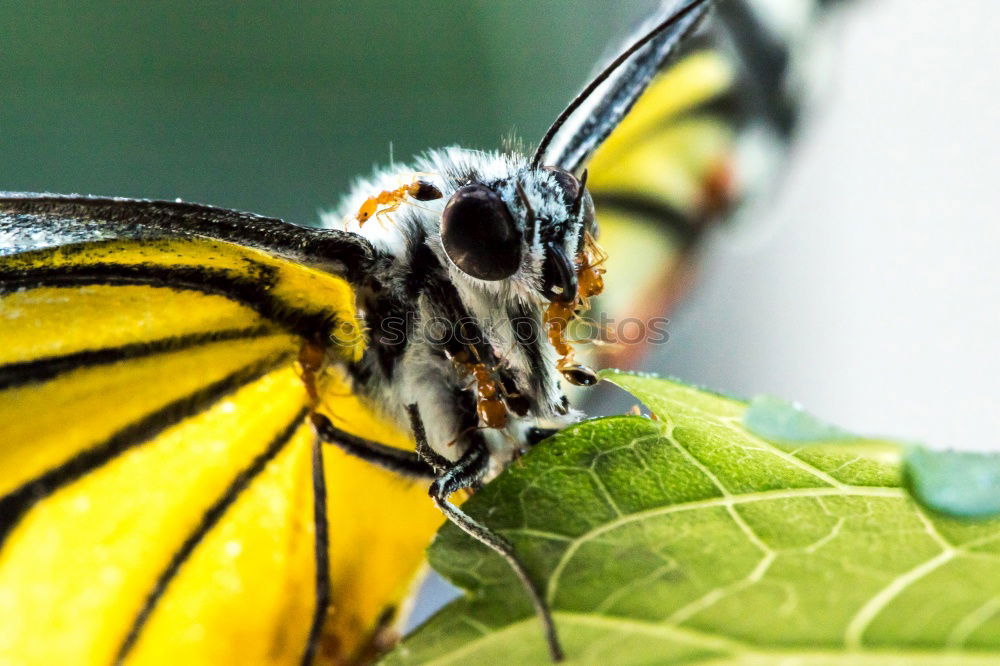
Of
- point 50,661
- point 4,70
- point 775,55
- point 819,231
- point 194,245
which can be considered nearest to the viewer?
point 194,245

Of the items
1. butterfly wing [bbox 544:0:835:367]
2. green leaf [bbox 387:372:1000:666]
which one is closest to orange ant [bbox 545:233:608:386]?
green leaf [bbox 387:372:1000:666]

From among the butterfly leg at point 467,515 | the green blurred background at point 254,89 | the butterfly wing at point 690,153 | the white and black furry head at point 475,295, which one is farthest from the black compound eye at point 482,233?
the green blurred background at point 254,89

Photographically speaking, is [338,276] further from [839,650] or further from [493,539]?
[839,650]

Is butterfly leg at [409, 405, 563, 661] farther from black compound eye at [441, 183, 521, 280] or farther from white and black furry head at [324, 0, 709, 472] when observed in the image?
black compound eye at [441, 183, 521, 280]

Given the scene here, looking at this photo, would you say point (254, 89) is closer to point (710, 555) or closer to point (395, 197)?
point (395, 197)

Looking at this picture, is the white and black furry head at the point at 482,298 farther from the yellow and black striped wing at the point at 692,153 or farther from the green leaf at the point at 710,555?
the yellow and black striped wing at the point at 692,153

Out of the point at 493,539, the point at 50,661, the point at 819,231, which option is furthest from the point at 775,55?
the point at 819,231

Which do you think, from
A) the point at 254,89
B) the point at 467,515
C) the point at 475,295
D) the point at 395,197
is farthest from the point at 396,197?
the point at 254,89
